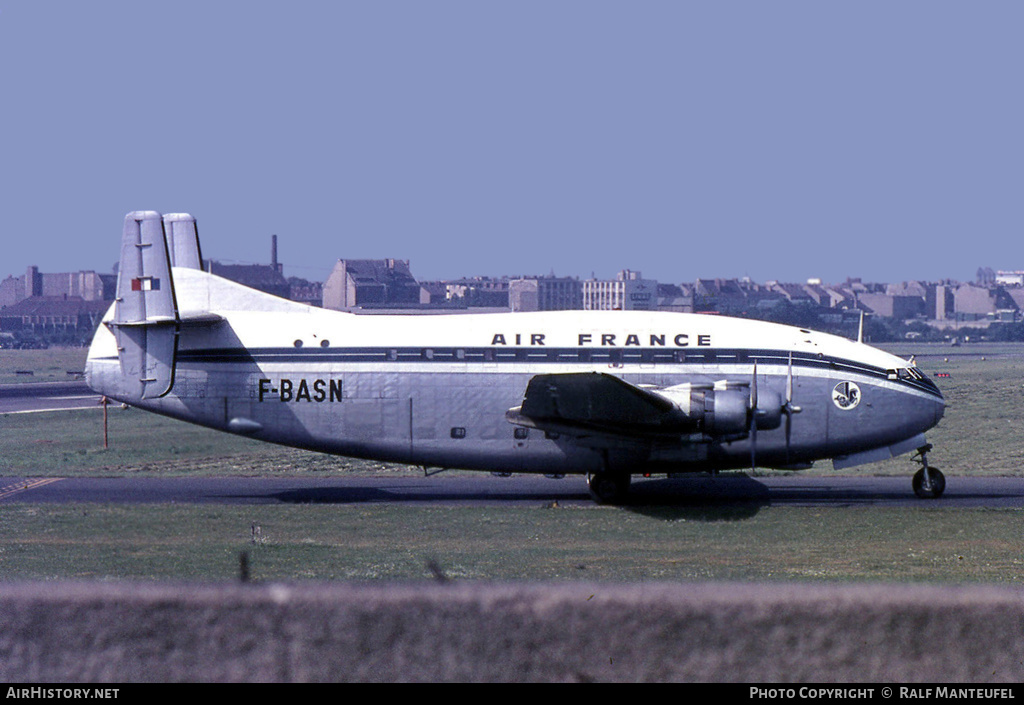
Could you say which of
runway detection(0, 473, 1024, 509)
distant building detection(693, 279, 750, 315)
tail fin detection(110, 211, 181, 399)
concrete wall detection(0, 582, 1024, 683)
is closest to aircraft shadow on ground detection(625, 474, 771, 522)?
runway detection(0, 473, 1024, 509)

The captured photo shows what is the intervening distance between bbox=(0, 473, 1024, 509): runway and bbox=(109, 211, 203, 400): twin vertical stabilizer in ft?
11.3

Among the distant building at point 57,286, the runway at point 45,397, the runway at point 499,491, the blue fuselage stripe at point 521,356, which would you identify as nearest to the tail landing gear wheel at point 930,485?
the runway at point 499,491

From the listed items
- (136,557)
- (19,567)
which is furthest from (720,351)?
(19,567)

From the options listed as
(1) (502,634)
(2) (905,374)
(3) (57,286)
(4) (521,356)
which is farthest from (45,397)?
(3) (57,286)

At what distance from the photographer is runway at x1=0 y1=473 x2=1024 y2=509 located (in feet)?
85.4

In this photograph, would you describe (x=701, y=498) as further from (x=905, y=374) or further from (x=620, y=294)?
(x=620, y=294)

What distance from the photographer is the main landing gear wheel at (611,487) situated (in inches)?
1002

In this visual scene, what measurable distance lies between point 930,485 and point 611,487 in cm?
861

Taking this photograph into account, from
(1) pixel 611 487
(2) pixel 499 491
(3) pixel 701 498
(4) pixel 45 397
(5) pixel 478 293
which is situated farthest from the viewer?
(5) pixel 478 293

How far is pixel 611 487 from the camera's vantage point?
25.5 metres

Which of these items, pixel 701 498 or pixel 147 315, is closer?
pixel 147 315

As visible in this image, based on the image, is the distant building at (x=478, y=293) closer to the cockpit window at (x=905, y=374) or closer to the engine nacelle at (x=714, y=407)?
the cockpit window at (x=905, y=374)

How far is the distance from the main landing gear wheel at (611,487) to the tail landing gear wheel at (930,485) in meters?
7.94

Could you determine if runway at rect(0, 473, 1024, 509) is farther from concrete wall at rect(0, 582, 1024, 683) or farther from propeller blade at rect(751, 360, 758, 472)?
concrete wall at rect(0, 582, 1024, 683)
